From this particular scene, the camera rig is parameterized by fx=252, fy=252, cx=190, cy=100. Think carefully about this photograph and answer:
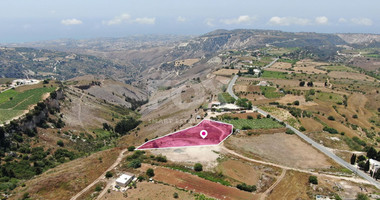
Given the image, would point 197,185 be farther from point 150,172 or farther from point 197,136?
point 197,136

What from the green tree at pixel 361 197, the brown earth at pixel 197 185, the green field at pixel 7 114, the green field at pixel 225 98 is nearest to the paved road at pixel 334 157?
the green tree at pixel 361 197

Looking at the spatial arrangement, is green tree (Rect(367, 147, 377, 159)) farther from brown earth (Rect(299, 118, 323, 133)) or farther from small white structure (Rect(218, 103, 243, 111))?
small white structure (Rect(218, 103, 243, 111))

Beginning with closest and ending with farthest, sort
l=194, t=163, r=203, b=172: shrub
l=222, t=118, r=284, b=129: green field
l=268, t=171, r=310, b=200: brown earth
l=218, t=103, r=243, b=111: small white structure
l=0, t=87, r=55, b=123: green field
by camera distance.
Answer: l=268, t=171, r=310, b=200: brown earth → l=194, t=163, r=203, b=172: shrub → l=222, t=118, r=284, b=129: green field → l=0, t=87, r=55, b=123: green field → l=218, t=103, r=243, b=111: small white structure

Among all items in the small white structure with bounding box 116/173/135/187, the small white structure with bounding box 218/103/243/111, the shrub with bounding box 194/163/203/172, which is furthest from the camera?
the small white structure with bounding box 218/103/243/111

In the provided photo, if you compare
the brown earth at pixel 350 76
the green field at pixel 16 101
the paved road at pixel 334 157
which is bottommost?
Result: the paved road at pixel 334 157

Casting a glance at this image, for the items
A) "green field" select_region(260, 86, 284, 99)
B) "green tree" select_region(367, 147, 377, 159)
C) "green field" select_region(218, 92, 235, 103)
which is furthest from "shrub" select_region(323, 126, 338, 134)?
"green field" select_region(260, 86, 284, 99)

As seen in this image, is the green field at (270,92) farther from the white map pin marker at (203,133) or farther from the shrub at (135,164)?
the shrub at (135,164)

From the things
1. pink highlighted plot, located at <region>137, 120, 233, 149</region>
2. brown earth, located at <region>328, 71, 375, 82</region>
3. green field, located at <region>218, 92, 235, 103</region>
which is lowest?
pink highlighted plot, located at <region>137, 120, 233, 149</region>
